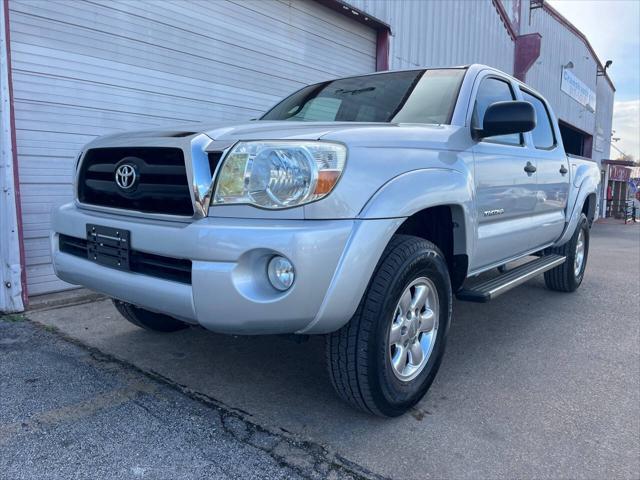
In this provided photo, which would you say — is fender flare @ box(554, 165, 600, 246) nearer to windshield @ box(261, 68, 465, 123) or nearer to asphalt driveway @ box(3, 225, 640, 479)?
asphalt driveway @ box(3, 225, 640, 479)

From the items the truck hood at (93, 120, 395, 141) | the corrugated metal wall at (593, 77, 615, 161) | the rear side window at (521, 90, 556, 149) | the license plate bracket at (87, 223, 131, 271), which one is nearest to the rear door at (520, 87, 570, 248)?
the rear side window at (521, 90, 556, 149)

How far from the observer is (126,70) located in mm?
4984

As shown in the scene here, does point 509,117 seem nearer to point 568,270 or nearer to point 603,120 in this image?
point 568,270

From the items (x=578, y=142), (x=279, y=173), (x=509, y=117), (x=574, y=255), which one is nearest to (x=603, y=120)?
(x=578, y=142)

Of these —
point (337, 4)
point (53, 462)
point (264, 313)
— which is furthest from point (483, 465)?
point (337, 4)

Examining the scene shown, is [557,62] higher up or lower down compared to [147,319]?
higher up

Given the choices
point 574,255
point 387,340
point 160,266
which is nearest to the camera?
point 160,266

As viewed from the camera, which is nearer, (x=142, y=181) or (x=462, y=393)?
(x=142, y=181)

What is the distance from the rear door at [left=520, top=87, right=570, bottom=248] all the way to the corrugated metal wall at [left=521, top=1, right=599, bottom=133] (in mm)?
11595

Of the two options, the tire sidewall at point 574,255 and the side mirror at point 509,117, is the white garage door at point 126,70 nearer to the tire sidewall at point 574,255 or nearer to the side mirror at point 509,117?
the side mirror at point 509,117

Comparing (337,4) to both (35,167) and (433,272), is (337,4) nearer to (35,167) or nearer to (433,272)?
(35,167)

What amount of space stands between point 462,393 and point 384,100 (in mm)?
1826

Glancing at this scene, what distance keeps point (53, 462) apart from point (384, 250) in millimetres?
1631

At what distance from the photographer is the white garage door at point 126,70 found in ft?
14.2
